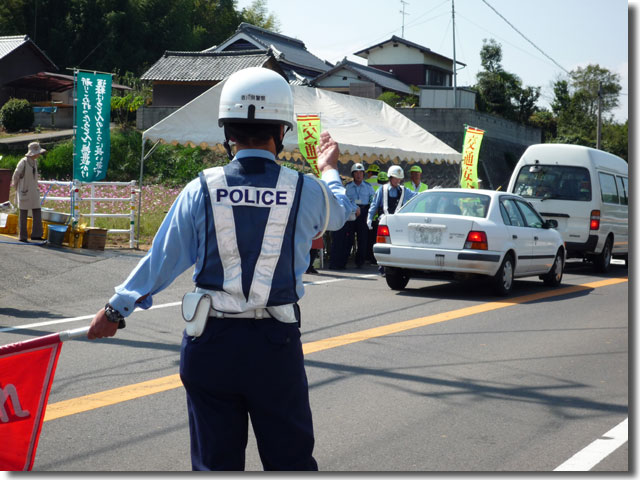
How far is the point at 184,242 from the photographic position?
2869 mm

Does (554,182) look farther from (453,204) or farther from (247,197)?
(247,197)

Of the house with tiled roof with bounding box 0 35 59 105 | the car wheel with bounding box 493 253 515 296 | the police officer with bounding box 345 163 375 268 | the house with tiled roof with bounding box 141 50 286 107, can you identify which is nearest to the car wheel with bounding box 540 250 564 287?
the car wheel with bounding box 493 253 515 296

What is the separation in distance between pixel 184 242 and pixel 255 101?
56 cm

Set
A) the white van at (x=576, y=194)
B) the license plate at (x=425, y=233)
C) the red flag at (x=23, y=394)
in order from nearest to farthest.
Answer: the red flag at (x=23, y=394), the license plate at (x=425, y=233), the white van at (x=576, y=194)

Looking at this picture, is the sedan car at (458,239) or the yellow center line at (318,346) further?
the sedan car at (458,239)

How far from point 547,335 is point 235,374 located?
636 centimetres

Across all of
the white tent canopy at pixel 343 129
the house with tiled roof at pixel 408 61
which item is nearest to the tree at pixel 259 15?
the house with tiled roof at pixel 408 61

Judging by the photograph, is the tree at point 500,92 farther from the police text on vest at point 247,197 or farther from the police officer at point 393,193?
the police text on vest at point 247,197

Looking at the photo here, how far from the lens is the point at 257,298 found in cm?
277

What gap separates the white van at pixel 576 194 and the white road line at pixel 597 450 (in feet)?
36.7

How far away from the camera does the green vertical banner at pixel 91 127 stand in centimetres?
1591

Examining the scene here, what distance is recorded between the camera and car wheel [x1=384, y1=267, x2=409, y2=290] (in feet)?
38.4

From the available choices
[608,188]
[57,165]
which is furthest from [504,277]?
[57,165]

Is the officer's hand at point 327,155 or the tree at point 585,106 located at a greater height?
the tree at point 585,106
